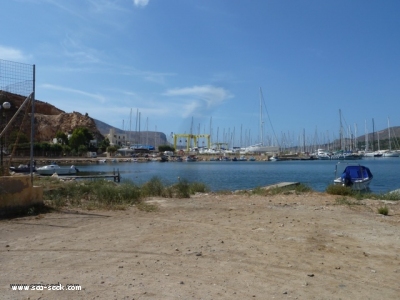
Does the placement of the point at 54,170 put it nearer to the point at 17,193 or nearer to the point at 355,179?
the point at 355,179

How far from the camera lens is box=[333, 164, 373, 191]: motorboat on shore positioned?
2905 centimetres

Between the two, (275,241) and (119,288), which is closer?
(119,288)

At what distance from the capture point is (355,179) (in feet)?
100

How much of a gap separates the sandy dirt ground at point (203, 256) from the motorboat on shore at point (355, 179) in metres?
17.4

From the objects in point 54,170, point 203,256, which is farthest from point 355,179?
point 54,170

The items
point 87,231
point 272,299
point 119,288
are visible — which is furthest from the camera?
point 87,231

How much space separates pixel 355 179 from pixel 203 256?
25.8m

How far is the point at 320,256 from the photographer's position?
7387 mm

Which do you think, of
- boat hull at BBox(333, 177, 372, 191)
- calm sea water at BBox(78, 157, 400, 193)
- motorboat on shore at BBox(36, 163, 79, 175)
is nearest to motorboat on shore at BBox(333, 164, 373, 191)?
boat hull at BBox(333, 177, 372, 191)

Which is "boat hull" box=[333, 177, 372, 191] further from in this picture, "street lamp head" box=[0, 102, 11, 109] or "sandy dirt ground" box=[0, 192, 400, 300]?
"street lamp head" box=[0, 102, 11, 109]

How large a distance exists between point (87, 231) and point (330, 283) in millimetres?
5847

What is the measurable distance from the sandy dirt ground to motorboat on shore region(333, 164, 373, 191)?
17379 millimetres

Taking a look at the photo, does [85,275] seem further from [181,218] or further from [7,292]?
[181,218]

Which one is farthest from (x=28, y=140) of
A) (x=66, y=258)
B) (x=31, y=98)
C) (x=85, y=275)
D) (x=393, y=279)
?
(x=393, y=279)
